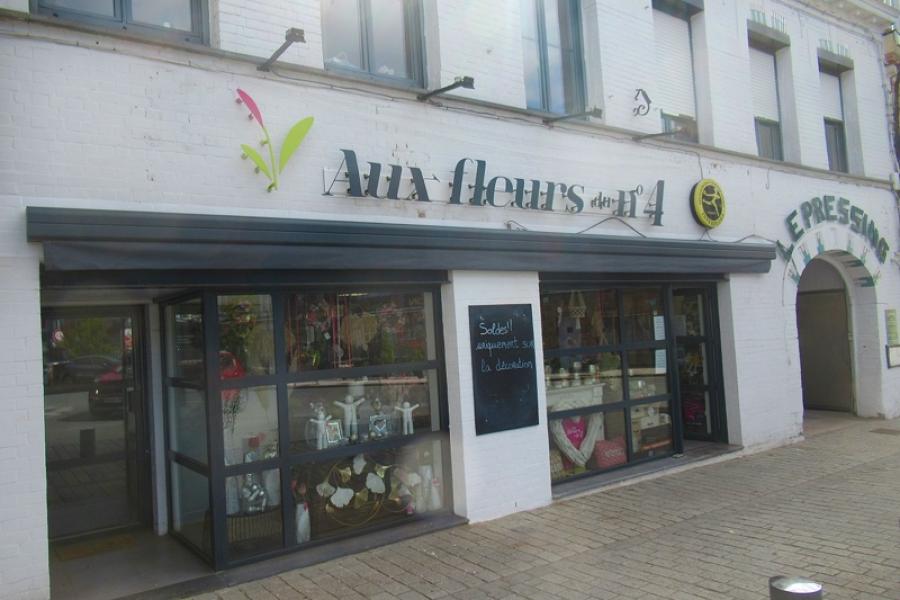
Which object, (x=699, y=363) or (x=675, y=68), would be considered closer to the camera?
(x=675, y=68)

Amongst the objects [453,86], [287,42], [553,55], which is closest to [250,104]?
[287,42]

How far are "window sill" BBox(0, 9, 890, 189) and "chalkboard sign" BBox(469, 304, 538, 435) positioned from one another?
201 centimetres

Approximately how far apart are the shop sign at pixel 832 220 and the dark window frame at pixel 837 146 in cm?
95

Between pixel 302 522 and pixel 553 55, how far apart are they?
585 centimetres

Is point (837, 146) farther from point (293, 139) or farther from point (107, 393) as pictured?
point (107, 393)

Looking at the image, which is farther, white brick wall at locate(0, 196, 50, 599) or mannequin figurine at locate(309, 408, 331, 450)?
mannequin figurine at locate(309, 408, 331, 450)

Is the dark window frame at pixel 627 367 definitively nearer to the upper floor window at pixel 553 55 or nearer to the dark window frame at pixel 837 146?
the upper floor window at pixel 553 55

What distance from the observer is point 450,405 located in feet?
21.8

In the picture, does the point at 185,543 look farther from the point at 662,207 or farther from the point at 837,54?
the point at 837,54

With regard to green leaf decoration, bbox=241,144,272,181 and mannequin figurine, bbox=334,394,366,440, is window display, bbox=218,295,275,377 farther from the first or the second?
green leaf decoration, bbox=241,144,272,181

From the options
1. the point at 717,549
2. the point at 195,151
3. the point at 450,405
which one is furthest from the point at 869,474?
the point at 195,151

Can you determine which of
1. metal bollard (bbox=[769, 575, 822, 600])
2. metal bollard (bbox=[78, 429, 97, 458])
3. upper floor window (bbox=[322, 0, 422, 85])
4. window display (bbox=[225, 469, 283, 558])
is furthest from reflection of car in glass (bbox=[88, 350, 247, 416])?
metal bollard (bbox=[769, 575, 822, 600])

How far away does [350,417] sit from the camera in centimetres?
627

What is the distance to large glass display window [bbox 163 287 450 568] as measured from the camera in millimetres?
5516
